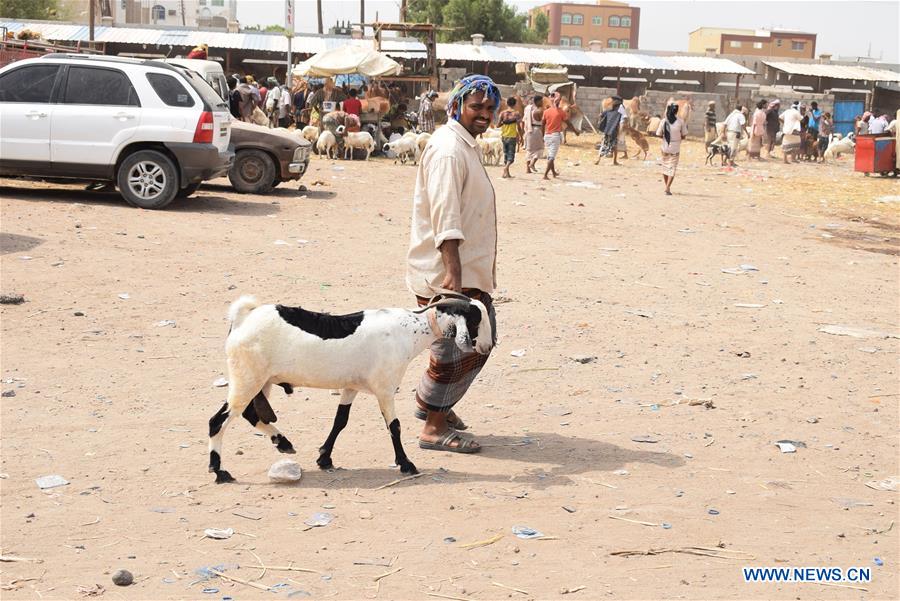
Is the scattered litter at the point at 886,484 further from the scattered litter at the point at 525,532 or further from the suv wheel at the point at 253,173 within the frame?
the suv wheel at the point at 253,173

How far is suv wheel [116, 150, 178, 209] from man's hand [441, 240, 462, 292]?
838 cm

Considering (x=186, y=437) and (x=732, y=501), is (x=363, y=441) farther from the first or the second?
(x=732, y=501)

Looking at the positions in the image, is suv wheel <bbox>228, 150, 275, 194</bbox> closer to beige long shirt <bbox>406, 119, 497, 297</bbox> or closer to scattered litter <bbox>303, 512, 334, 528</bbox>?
beige long shirt <bbox>406, 119, 497, 297</bbox>

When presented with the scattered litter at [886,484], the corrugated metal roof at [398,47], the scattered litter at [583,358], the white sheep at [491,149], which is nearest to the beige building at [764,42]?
the corrugated metal roof at [398,47]

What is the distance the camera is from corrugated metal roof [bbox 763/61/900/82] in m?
43.2

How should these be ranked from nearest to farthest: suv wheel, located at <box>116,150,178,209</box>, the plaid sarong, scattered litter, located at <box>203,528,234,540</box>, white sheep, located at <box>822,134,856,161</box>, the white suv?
scattered litter, located at <box>203,528,234,540</box> < the plaid sarong < the white suv < suv wheel, located at <box>116,150,178,209</box> < white sheep, located at <box>822,134,856,161</box>

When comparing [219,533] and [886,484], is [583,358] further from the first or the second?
[219,533]

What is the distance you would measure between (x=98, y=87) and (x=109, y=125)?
1.81 ft

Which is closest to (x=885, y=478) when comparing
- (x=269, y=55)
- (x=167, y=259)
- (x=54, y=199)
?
(x=167, y=259)

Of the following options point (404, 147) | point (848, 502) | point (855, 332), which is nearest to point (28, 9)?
point (404, 147)

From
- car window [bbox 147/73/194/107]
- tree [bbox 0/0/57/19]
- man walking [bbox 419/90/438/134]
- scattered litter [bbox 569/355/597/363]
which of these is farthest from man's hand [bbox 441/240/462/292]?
tree [bbox 0/0/57/19]

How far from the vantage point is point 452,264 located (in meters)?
4.76

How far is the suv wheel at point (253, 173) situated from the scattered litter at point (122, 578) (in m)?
11.7

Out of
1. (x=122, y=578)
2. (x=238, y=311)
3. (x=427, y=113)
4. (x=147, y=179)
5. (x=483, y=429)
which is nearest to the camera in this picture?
(x=122, y=578)
